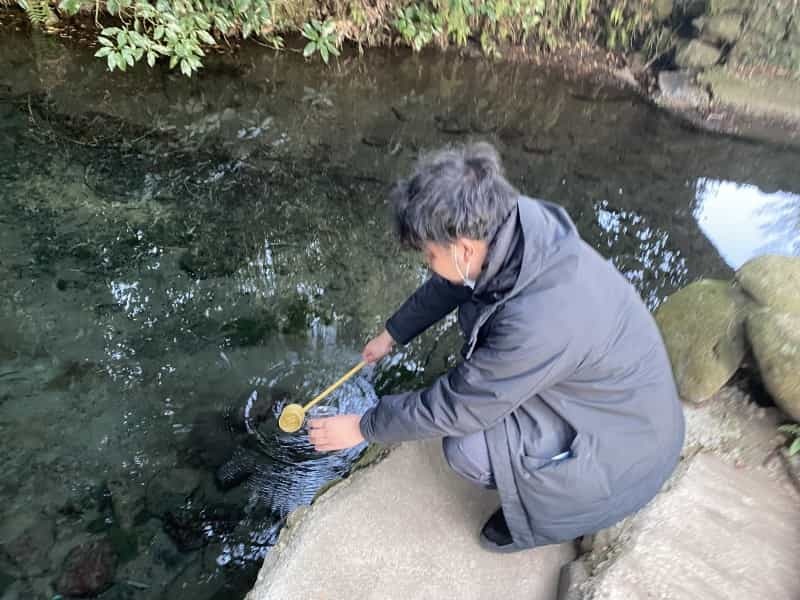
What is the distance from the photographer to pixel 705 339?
2.70 m

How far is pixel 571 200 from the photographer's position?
16.0ft

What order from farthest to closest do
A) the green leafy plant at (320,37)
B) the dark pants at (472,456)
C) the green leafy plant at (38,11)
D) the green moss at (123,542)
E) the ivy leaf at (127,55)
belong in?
the green leafy plant at (320,37) → the green leafy plant at (38,11) → the ivy leaf at (127,55) → the green moss at (123,542) → the dark pants at (472,456)

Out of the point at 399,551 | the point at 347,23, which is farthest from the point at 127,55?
the point at 399,551

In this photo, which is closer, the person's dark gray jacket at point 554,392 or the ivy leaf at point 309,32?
the person's dark gray jacket at point 554,392

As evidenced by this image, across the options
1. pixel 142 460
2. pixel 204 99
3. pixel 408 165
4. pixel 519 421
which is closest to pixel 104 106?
pixel 204 99

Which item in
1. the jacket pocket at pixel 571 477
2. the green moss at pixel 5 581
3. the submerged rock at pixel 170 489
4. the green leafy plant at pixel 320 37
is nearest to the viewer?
the jacket pocket at pixel 571 477

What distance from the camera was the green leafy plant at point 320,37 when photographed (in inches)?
243

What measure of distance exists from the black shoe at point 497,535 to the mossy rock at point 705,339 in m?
1.14

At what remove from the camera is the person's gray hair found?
62.0 inches

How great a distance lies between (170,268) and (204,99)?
2435 mm

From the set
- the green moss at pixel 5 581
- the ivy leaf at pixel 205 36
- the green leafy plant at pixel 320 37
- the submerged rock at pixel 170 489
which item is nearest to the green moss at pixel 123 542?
the submerged rock at pixel 170 489

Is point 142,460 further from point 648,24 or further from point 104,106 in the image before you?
point 648,24

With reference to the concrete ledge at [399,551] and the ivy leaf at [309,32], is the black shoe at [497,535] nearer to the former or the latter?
the concrete ledge at [399,551]

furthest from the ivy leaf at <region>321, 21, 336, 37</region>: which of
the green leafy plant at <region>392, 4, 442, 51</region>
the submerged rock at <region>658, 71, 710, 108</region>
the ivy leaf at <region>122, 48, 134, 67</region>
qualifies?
the submerged rock at <region>658, 71, 710, 108</region>
